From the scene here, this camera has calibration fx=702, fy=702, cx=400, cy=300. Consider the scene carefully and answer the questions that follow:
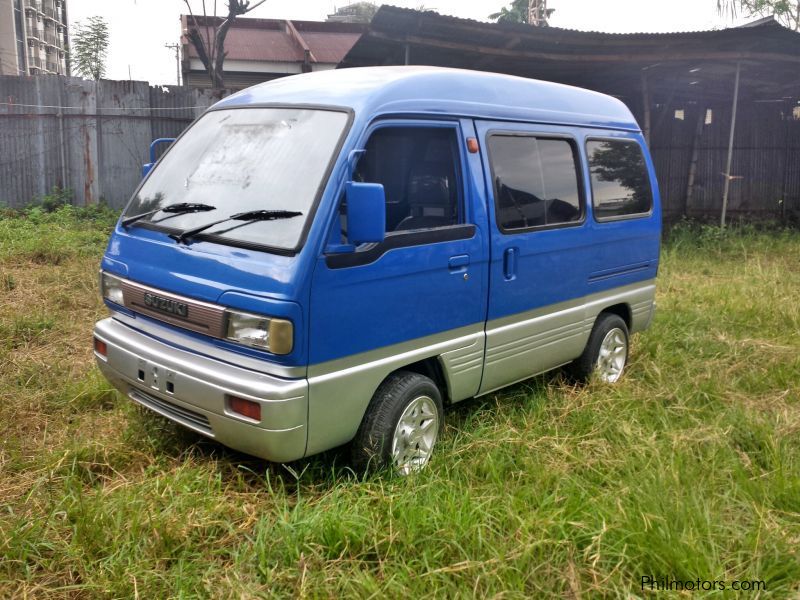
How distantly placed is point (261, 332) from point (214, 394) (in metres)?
0.39

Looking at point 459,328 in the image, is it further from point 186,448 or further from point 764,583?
point 764,583

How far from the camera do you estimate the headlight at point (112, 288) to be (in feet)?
12.7

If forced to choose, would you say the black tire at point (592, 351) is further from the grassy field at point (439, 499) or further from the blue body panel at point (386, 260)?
the blue body panel at point (386, 260)

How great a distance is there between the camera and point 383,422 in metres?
3.57

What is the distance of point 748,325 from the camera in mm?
6906

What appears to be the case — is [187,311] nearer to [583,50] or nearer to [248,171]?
[248,171]

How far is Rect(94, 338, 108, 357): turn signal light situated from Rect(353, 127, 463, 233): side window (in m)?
1.69

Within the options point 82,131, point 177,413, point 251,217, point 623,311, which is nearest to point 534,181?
point 623,311

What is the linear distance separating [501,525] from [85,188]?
32.0ft

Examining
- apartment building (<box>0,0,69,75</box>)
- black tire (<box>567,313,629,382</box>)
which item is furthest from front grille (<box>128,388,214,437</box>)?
apartment building (<box>0,0,69,75</box>)

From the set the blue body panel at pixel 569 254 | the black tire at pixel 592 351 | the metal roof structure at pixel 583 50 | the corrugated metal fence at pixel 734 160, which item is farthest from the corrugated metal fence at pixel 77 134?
the corrugated metal fence at pixel 734 160

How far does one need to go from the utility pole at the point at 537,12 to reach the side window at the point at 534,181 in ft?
72.8

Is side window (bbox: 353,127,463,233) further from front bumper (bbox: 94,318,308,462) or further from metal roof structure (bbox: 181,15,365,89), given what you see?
metal roof structure (bbox: 181,15,365,89)

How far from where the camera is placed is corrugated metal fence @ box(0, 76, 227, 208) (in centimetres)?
1055
